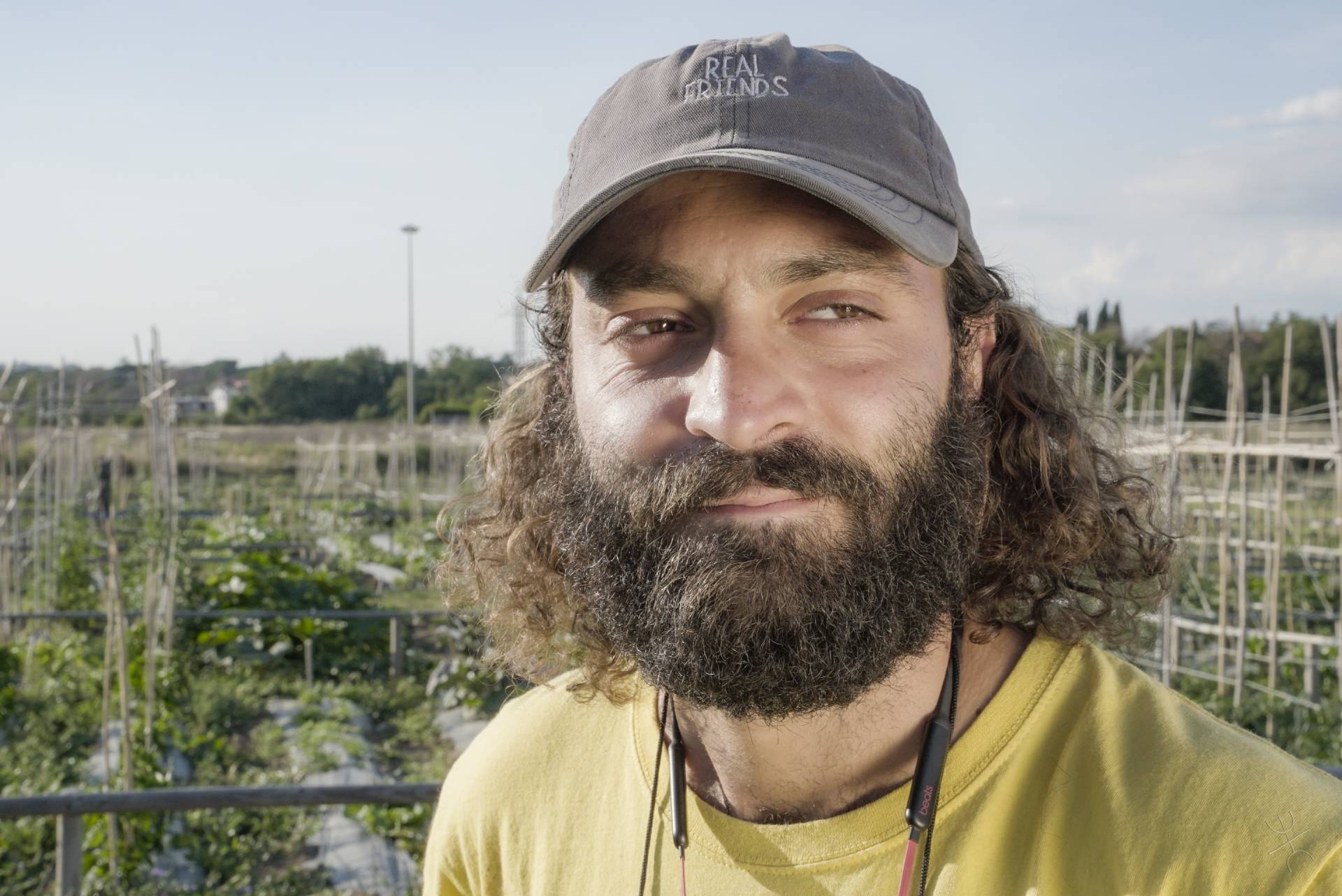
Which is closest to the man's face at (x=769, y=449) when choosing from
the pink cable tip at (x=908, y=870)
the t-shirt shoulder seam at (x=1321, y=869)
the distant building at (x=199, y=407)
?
the pink cable tip at (x=908, y=870)

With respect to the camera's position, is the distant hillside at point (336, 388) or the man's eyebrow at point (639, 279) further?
the distant hillside at point (336, 388)

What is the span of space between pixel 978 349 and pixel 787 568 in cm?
59

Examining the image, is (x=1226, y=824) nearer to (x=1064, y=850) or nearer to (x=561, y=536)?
(x=1064, y=850)

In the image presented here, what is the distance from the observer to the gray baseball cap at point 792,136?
139 centimetres

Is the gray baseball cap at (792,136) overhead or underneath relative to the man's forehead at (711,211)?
overhead

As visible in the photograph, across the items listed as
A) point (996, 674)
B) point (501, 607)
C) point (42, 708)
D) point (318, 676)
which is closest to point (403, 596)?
point (318, 676)

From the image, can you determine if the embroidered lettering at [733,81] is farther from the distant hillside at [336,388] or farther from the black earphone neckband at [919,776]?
the distant hillside at [336,388]

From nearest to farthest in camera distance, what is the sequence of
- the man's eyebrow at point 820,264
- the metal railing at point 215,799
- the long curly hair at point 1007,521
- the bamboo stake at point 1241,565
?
1. the man's eyebrow at point 820,264
2. the long curly hair at point 1007,521
3. the metal railing at point 215,799
4. the bamboo stake at point 1241,565

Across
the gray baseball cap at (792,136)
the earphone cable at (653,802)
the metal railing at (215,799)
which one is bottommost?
the metal railing at (215,799)

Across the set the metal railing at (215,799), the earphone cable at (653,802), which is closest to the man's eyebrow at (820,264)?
the earphone cable at (653,802)

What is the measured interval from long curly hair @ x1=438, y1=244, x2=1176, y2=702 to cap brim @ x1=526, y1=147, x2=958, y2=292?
0.18 meters

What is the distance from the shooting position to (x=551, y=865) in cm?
160

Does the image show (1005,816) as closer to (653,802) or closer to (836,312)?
(653,802)

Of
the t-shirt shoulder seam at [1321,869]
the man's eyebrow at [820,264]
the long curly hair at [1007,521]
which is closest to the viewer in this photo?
the t-shirt shoulder seam at [1321,869]
